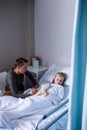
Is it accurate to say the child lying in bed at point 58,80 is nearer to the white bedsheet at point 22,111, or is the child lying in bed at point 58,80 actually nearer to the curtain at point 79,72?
the white bedsheet at point 22,111

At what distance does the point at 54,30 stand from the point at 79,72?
2237 mm

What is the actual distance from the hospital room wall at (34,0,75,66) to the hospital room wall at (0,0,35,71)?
141 mm

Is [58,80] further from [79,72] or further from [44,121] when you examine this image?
[79,72]

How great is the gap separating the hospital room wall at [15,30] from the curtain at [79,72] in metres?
2.30

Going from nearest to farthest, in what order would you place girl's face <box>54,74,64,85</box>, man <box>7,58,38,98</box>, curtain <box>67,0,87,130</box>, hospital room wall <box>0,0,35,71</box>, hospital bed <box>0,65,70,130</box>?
curtain <box>67,0,87,130</box> → hospital bed <box>0,65,70,130</box> → man <box>7,58,38,98</box> → girl's face <box>54,74,64,85</box> → hospital room wall <box>0,0,35,71</box>

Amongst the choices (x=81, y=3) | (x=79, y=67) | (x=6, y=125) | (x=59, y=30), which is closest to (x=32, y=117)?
(x=6, y=125)

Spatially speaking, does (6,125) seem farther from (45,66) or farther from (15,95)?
(45,66)

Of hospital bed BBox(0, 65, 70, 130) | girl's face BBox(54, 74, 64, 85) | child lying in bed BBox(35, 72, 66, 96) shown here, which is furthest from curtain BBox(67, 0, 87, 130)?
girl's face BBox(54, 74, 64, 85)

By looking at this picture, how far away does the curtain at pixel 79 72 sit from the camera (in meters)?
0.97

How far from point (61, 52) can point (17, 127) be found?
5.48ft

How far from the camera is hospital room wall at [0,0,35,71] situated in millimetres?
3143

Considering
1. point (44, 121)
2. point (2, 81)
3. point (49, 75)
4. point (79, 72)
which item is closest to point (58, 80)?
point (49, 75)

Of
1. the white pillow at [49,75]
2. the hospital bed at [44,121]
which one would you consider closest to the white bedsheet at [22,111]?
the hospital bed at [44,121]

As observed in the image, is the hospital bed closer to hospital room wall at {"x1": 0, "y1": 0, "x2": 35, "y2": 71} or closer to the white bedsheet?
the white bedsheet
